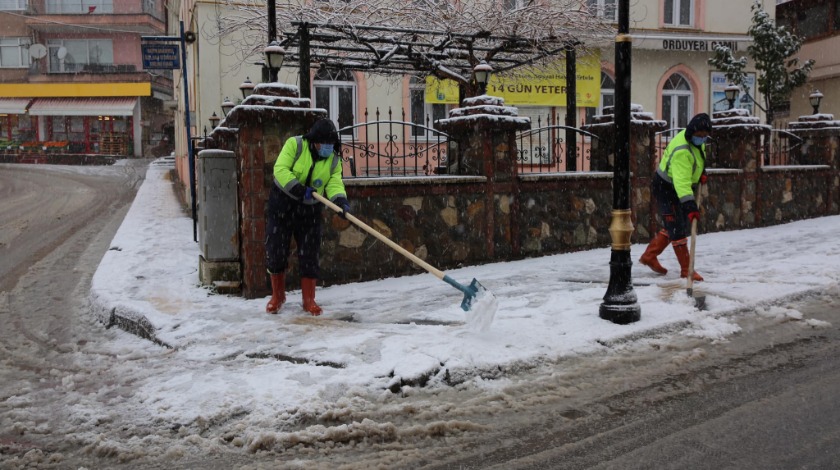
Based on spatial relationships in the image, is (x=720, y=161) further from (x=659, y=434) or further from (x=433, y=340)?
(x=659, y=434)

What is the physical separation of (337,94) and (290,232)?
39.9 feet

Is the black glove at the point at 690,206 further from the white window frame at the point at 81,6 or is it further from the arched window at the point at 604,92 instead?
the white window frame at the point at 81,6

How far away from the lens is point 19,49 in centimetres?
4334

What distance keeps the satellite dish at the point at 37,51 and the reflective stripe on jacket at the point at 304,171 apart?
43.2m

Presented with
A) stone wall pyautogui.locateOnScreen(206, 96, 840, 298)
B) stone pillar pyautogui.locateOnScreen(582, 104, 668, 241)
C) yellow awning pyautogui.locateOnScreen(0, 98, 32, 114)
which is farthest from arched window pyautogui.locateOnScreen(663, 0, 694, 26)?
yellow awning pyautogui.locateOnScreen(0, 98, 32, 114)

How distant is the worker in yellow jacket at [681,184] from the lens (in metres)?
7.22

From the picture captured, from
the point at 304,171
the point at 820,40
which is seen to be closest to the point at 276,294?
the point at 304,171

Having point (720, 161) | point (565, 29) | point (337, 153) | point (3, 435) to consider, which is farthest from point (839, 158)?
point (3, 435)

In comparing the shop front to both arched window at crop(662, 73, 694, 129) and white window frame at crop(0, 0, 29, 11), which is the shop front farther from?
arched window at crop(662, 73, 694, 129)

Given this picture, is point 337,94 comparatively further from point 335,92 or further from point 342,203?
point 342,203

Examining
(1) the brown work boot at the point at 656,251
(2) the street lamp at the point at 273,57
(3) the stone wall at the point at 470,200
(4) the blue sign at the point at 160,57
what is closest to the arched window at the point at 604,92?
(3) the stone wall at the point at 470,200

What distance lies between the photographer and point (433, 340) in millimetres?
5246

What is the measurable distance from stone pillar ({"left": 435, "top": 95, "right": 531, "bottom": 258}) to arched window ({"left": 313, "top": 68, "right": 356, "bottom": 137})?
30.9 feet

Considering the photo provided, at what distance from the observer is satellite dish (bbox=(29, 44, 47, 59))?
42312mm
